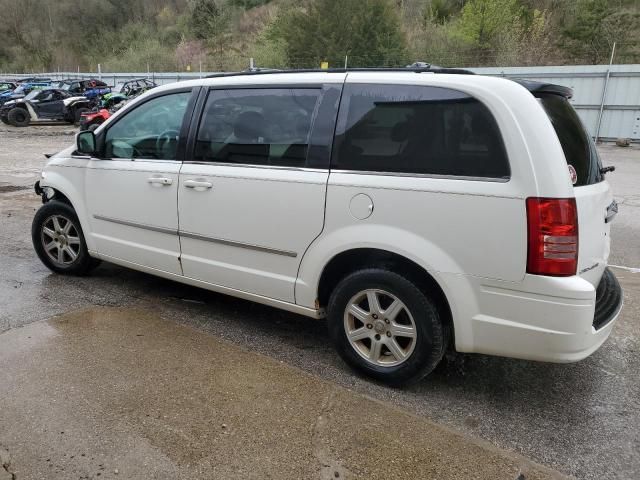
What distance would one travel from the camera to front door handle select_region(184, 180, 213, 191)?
3.62 m

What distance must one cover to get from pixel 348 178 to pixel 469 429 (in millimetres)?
1502

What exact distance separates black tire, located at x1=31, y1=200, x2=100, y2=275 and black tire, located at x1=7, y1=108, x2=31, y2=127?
2023 centimetres

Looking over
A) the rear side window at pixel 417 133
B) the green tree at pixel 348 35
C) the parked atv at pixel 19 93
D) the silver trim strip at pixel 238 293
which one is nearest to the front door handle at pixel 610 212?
the rear side window at pixel 417 133

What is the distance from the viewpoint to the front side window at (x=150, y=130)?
Answer: 3943mm

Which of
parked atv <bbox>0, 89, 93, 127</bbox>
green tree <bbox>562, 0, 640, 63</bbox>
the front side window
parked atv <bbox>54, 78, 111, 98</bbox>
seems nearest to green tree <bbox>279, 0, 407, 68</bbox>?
green tree <bbox>562, 0, 640, 63</bbox>

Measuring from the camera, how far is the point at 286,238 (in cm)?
332

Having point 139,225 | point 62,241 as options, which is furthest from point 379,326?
point 62,241

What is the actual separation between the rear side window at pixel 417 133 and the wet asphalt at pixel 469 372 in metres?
1.29

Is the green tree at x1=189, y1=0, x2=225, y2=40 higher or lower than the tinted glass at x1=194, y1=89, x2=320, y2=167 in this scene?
higher

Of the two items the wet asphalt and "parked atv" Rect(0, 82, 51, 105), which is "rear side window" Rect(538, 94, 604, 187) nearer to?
the wet asphalt

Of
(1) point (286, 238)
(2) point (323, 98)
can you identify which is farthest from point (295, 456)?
(2) point (323, 98)

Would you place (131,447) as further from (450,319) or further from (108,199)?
(108,199)

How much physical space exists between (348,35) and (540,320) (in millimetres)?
30828

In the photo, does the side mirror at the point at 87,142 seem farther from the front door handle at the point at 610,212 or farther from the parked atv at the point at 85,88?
the parked atv at the point at 85,88
